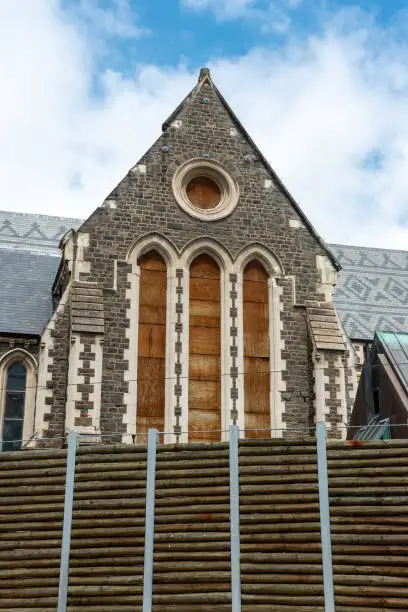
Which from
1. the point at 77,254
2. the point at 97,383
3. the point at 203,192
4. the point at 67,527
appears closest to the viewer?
the point at 67,527

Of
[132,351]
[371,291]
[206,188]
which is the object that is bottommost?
[132,351]

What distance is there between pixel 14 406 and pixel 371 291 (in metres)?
13.8

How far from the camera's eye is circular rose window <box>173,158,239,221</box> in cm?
2488

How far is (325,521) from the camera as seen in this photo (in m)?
16.1

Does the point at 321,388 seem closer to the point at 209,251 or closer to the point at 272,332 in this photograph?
the point at 272,332

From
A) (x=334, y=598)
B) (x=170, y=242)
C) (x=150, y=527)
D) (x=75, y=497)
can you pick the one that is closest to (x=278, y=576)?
(x=334, y=598)

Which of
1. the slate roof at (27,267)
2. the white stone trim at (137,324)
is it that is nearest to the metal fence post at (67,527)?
the white stone trim at (137,324)

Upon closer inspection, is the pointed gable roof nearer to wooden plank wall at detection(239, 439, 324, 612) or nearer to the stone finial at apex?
the stone finial at apex

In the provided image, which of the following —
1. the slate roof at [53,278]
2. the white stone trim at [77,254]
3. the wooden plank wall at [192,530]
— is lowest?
the wooden plank wall at [192,530]

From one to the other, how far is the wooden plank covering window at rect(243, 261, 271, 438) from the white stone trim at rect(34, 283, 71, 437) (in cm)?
478

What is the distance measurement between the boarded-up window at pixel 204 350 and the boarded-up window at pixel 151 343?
2.43 feet

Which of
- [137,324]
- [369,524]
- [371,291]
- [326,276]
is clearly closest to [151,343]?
[137,324]

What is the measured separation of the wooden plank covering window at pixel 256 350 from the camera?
76.6ft

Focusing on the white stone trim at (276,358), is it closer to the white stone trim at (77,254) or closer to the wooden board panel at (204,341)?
the wooden board panel at (204,341)
